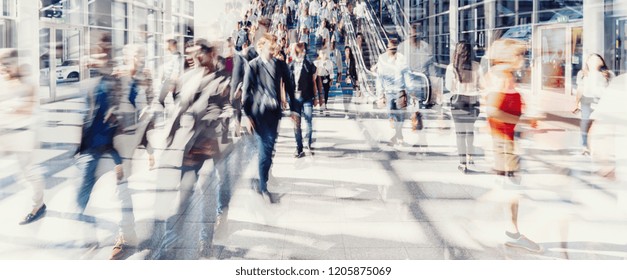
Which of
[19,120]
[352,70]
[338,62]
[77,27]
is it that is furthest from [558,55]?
[19,120]

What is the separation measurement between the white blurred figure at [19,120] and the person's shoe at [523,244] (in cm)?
320

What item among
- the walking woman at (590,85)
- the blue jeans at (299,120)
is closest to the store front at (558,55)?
the walking woman at (590,85)

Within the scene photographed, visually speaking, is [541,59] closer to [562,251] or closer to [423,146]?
[423,146]

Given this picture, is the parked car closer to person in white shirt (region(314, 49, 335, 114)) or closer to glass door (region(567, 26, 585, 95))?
person in white shirt (region(314, 49, 335, 114))

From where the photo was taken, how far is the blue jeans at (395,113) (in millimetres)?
6453

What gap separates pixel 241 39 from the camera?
6141 mm

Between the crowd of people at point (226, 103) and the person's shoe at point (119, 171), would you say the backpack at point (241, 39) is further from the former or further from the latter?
the person's shoe at point (119, 171)

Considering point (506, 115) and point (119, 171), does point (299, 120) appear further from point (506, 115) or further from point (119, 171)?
point (506, 115)

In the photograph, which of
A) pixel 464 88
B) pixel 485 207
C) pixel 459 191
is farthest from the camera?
pixel 464 88

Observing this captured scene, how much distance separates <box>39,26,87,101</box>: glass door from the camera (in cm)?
854

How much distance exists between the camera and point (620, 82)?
176 inches

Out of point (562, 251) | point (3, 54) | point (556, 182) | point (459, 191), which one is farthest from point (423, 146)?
point (3, 54)

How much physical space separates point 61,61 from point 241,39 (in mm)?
5094
